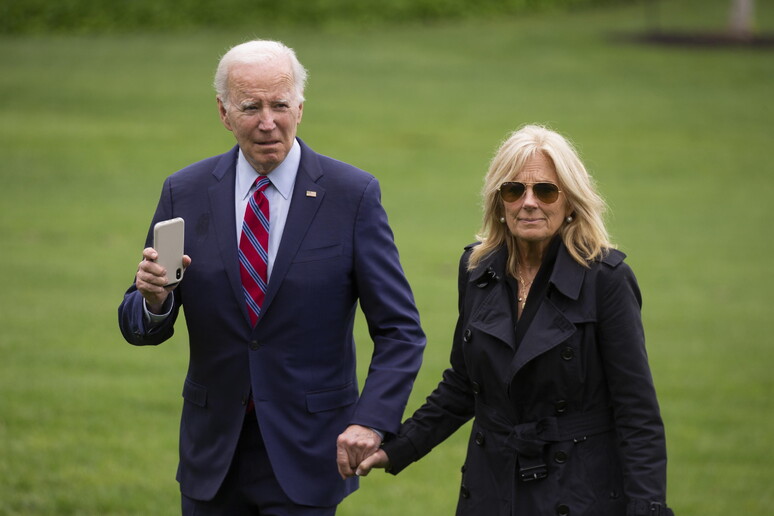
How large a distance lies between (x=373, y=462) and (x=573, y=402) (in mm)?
804

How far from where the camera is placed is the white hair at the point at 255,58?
14.9ft

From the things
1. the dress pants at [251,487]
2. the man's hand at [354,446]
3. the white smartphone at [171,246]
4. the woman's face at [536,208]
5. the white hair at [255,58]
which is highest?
the white hair at [255,58]

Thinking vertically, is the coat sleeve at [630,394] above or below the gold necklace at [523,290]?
below

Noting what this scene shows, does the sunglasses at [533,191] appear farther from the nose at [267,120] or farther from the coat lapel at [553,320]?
the nose at [267,120]

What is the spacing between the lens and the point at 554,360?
14.0 feet

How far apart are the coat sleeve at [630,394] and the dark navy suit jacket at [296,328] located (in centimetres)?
82

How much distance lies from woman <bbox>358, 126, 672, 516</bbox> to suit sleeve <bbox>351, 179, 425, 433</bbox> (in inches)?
11.1

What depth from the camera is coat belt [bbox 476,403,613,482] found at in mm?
4262

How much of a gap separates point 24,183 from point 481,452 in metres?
17.9

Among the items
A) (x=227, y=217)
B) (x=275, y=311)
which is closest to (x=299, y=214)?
(x=227, y=217)

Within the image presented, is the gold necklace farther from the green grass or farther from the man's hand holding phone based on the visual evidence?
the green grass

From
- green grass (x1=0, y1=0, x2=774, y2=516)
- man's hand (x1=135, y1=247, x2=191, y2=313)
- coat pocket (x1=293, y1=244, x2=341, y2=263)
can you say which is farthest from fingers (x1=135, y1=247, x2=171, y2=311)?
green grass (x1=0, y1=0, x2=774, y2=516)

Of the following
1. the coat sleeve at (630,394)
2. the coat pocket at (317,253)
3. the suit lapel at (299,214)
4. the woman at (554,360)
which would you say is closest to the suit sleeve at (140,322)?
the suit lapel at (299,214)

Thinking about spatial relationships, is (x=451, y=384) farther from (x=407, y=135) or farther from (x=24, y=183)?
(x=407, y=135)
